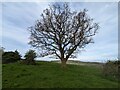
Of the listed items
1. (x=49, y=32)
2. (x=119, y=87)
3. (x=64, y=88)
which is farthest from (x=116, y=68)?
(x=49, y=32)

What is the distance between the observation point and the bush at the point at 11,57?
4655 centimetres

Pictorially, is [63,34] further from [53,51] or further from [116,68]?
[116,68]

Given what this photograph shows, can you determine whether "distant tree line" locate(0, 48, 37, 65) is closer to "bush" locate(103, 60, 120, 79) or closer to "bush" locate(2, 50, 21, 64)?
"bush" locate(2, 50, 21, 64)

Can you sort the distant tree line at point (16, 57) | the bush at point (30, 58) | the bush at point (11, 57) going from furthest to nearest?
1. the bush at point (11, 57)
2. the distant tree line at point (16, 57)
3. the bush at point (30, 58)

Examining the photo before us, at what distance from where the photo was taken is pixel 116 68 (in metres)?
27.6

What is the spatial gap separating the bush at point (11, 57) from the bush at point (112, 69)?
24.1 metres

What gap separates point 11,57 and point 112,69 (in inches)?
1042

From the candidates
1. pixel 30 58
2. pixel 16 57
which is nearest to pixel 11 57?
pixel 16 57

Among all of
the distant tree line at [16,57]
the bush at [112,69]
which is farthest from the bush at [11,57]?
the bush at [112,69]

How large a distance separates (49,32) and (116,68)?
1748 centimetres

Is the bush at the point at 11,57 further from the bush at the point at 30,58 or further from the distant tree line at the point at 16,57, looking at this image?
the bush at the point at 30,58

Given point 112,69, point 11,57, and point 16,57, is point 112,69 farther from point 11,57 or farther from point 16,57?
point 11,57

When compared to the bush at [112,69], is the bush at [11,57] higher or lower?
higher

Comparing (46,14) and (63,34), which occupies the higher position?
(46,14)
